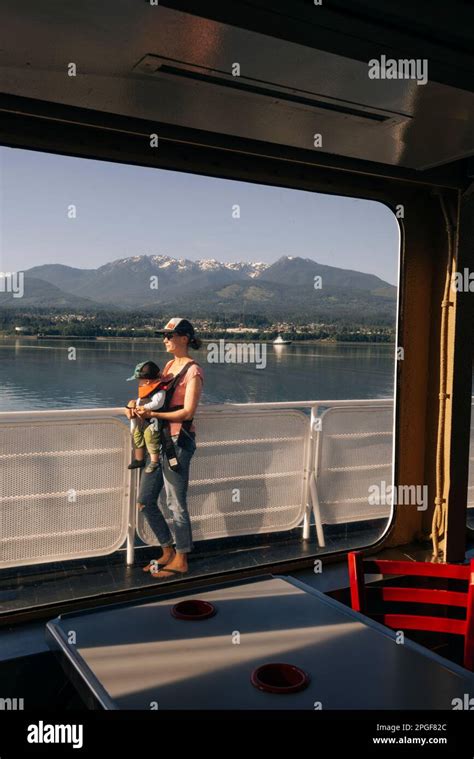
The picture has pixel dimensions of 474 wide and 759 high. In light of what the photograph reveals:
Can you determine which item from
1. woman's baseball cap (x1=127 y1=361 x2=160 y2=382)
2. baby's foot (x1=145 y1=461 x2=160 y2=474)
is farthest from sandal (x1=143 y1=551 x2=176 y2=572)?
woman's baseball cap (x1=127 y1=361 x2=160 y2=382)

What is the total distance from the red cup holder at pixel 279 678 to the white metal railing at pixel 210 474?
2.39 metres

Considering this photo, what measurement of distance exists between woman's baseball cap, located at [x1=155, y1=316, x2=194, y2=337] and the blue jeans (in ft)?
1.97

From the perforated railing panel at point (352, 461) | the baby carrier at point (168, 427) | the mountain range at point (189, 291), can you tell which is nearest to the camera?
the baby carrier at point (168, 427)

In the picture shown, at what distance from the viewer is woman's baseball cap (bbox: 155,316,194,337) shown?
384 centimetres

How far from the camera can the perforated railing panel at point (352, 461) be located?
177 inches

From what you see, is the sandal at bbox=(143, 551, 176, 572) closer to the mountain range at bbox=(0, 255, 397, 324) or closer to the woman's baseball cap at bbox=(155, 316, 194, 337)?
the woman's baseball cap at bbox=(155, 316, 194, 337)

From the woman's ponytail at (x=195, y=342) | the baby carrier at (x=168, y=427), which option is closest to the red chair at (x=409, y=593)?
the baby carrier at (x=168, y=427)

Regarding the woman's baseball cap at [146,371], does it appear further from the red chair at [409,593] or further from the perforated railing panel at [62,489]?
the red chair at [409,593]

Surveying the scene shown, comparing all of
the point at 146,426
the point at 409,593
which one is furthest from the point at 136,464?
the point at 409,593

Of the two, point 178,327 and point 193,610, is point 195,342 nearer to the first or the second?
point 178,327

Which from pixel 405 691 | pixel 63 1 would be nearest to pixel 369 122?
pixel 63 1

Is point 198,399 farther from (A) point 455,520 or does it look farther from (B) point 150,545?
(A) point 455,520

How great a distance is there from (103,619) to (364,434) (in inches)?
120

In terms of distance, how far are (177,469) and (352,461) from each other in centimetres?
147
